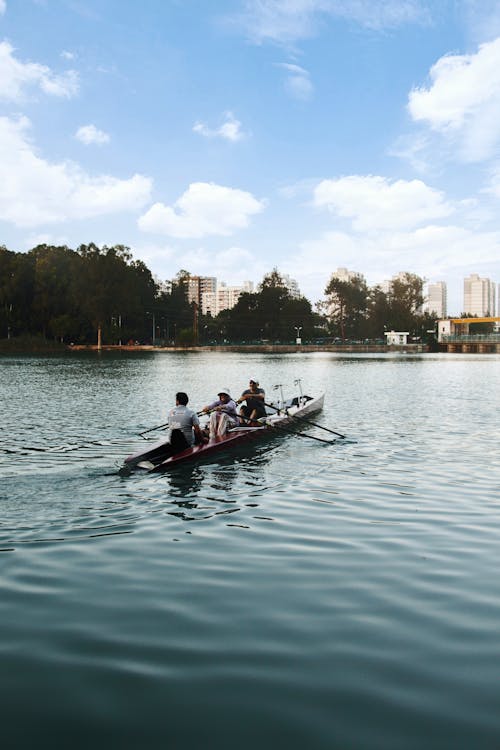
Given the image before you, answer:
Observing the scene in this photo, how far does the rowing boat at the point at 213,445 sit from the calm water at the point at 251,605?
535mm

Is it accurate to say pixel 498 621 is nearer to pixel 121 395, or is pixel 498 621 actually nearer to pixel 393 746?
pixel 393 746

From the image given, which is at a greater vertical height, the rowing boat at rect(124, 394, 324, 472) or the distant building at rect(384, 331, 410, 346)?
the distant building at rect(384, 331, 410, 346)

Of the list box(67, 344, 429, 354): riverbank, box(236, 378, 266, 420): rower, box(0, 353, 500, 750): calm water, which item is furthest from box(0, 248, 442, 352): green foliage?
box(0, 353, 500, 750): calm water

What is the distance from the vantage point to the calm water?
15.8ft

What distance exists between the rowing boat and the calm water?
0.53m

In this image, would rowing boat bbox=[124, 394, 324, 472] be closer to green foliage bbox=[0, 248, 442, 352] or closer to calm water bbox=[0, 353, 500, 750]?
calm water bbox=[0, 353, 500, 750]

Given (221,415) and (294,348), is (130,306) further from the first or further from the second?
(221,415)

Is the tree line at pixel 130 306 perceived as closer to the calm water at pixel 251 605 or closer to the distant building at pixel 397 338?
the distant building at pixel 397 338

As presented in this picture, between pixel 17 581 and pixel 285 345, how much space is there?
173 meters

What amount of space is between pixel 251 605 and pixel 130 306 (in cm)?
12924

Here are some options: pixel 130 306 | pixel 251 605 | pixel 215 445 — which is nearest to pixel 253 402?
pixel 215 445

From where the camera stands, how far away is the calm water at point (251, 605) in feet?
15.8

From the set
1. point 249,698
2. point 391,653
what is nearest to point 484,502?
point 391,653

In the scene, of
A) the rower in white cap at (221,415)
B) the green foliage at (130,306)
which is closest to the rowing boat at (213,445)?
the rower in white cap at (221,415)
